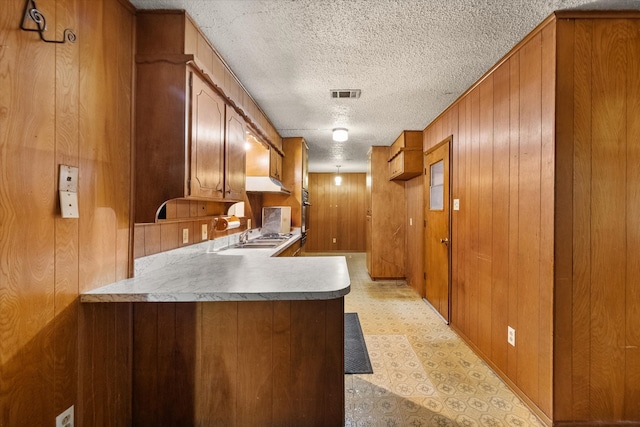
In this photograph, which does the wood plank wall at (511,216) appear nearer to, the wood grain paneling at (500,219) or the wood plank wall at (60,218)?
the wood grain paneling at (500,219)

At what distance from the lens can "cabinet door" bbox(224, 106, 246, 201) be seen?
2.06 m

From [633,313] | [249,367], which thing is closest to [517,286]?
[633,313]

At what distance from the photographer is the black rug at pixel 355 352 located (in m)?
2.23

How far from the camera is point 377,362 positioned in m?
2.34

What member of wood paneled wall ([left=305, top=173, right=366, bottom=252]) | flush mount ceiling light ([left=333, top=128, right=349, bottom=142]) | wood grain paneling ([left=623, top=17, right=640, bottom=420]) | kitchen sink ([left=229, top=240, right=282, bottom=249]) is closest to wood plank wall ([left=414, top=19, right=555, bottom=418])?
wood grain paneling ([left=623, top=17, right=640, bottom=420])

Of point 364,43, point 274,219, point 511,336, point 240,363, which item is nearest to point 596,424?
point 511,336

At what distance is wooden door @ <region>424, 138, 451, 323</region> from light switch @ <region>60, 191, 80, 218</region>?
3.14 m

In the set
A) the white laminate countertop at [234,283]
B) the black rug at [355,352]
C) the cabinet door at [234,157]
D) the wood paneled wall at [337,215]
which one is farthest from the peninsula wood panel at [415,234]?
the wood paneled wall at [337,215]

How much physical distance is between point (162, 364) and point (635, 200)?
2.82 meters

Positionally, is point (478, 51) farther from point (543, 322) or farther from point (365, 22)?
point (543, 322)

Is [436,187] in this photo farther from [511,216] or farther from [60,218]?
[60,218]

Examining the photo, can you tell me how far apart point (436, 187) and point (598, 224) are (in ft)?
6.71

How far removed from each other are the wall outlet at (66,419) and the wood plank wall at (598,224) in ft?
8.09

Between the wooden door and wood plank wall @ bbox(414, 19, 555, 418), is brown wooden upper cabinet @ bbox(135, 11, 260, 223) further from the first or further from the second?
the wooden door
